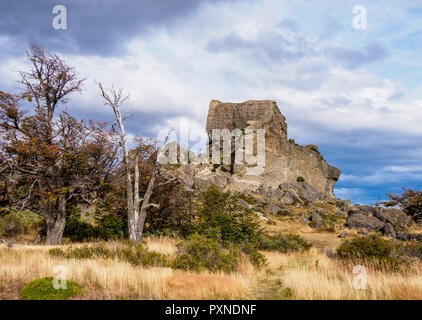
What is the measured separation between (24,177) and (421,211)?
31572 millimetres

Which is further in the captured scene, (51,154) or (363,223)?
(363,223)

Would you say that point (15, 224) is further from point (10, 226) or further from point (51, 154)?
point (51, 154)

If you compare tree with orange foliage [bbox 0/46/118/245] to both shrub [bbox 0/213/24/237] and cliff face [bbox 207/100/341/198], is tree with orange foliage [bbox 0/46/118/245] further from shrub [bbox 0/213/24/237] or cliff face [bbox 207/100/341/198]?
cliff face [bbox 207/100/341/198]

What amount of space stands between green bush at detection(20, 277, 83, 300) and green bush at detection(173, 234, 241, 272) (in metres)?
3.51

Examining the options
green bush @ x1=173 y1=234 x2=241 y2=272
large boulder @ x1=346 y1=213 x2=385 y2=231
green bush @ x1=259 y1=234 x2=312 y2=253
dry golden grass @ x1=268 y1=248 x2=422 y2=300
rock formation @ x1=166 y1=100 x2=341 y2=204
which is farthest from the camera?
rock formation @ x1=166 y1=100 x2=341 y2=204

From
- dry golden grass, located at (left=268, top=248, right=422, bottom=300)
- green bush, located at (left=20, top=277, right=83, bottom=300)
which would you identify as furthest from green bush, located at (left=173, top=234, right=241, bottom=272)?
green bush, located at (left=20, top=277, right=83, bottom=300)

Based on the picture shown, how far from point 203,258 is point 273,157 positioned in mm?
53407

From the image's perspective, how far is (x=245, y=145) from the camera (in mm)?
57750

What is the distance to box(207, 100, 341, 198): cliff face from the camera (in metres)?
54.7

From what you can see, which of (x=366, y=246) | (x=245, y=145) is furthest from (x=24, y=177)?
(x=245, y=145)

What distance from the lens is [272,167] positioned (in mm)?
60500

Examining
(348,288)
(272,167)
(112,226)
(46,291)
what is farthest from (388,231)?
(272,167)
